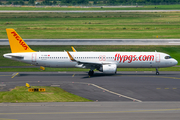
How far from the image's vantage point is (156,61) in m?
47.7

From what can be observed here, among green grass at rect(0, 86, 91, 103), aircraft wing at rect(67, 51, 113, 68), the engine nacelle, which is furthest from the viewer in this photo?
the engine nacelle

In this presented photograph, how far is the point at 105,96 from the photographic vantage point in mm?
32844

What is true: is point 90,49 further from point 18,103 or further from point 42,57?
point 18,103

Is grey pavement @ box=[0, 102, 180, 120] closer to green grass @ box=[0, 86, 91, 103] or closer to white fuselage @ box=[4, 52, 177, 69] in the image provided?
green grass @ box=[0, 86, 91, 103]

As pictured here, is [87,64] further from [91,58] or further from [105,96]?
[105,96]

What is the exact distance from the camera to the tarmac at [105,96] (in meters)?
25.0

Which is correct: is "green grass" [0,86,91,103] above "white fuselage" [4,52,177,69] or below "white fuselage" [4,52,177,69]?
below

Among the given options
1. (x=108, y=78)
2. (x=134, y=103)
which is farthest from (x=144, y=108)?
(x=108, y=78)

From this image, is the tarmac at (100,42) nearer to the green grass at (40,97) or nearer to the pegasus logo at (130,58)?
the pegasus logo at (130,58)

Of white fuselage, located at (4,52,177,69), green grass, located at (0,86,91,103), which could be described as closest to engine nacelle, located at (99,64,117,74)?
white fuselage, located at (4,52,177,69)

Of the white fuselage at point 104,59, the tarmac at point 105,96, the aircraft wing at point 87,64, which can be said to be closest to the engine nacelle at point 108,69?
the tarmac at point 105,96

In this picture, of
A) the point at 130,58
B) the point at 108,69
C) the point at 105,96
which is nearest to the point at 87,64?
the point at 108,69

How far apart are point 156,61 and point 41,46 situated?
33.1 m

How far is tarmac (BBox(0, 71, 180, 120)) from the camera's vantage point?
24956 mm
